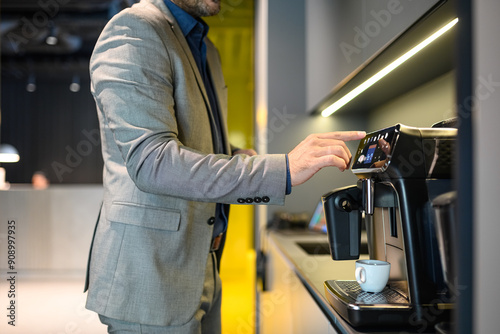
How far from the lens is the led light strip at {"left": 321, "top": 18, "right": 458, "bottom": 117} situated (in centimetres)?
108

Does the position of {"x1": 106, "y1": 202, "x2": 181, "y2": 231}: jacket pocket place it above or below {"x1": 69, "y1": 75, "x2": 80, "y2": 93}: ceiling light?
below

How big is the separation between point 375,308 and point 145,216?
0.52 metres

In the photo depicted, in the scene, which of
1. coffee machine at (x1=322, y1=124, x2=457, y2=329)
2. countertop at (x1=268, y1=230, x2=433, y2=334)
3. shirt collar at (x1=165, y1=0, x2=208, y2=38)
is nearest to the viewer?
coffee machine at (x1=322, y1=124, x2=457, y2=329)

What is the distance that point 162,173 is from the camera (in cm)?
84

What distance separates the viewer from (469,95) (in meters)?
0.53

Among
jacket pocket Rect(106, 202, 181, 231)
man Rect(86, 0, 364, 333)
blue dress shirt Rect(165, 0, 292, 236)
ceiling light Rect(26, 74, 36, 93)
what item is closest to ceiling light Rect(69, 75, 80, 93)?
ceiling light Rect(26, 74, 36, 93)

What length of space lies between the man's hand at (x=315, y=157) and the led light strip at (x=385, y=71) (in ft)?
1.00

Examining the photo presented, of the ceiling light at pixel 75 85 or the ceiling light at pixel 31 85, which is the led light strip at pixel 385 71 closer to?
the ceiling light at pixel 75 85

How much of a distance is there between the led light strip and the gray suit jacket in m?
0.52

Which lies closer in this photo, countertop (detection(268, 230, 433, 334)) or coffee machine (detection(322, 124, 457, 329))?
coffee machine (detection(322, 124, 457, 329))

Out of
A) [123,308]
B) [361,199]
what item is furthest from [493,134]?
[123,308]

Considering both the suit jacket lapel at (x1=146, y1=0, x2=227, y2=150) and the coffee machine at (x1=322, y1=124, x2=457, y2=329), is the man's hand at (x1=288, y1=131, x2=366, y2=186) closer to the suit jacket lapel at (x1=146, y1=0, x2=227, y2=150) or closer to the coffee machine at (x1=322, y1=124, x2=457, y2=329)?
the coffee machine at (x1=322, y1=124, x2=457, y2=329)

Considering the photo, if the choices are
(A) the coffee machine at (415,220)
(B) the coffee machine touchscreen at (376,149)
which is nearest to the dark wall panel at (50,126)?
(B) the coffee machine touchscreen at (376,149)

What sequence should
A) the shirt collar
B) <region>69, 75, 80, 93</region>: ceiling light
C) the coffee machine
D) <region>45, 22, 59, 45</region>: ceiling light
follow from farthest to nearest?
<region>69, 75, 80, 93</region>: ceiling light
<region>45, 22, 59, 45</region>: ceiling light
the shirt collar
the coffee machine
